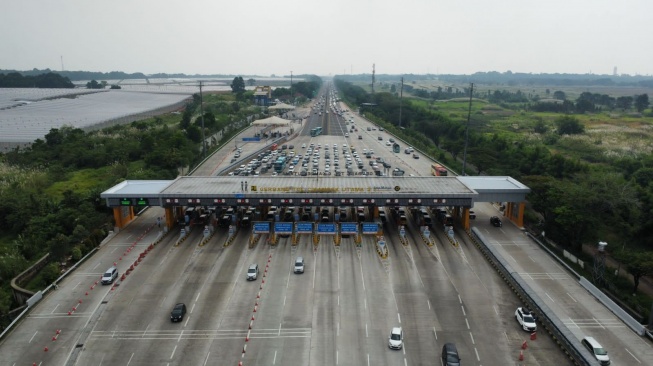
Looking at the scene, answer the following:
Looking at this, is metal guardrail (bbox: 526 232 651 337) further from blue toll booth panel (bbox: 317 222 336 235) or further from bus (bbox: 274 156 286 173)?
bus (bbox: 274 156 286 173)

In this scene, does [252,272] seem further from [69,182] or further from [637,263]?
[69,182]

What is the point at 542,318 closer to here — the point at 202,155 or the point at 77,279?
the point at 77,279

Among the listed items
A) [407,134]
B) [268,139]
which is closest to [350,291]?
[268,139]

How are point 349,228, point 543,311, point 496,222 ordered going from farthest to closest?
point 496,222 < point 349,228 < point 543,311

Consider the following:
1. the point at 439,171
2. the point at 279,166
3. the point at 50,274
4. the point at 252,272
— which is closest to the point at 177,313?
the point at 252,272

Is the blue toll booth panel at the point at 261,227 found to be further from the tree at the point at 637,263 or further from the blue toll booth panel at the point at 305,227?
the tree at the point at 637,263

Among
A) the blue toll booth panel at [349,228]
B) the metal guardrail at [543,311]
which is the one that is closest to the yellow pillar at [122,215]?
the blue toll booth panel at [349,228]

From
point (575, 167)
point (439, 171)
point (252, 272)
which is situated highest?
point (575, 167)

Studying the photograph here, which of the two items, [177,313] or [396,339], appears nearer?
[396,339]
